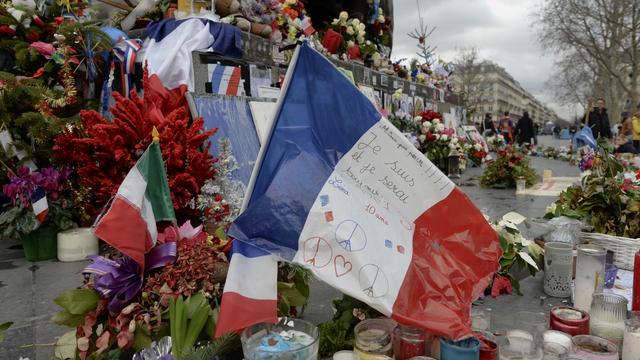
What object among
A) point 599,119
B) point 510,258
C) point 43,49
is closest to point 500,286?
point 510,258

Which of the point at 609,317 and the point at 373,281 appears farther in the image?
the point at 609,317

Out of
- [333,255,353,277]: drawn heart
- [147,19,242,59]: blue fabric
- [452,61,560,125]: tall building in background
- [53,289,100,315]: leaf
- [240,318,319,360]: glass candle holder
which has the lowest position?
[240,318,319,360]: glass candle holder

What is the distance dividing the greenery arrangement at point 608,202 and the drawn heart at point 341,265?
2.45m

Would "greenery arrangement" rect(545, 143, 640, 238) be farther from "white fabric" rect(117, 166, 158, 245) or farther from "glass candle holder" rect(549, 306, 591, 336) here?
"white fabric" rect(117, 166, 158, 245)

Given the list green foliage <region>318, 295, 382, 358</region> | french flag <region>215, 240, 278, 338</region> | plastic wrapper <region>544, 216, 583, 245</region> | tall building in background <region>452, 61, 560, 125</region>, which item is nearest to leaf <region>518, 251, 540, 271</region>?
plastic wrapper <region>544, 216, 583, 245</region>

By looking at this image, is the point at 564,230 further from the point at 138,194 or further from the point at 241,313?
the point at 138,194

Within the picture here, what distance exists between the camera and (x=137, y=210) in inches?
84.8

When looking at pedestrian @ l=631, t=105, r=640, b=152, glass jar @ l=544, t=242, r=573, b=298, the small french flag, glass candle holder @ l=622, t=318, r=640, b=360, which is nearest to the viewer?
glass candle holder @ l=622, t=318, r=640, b=360

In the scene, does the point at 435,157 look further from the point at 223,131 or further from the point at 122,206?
the point at 122,206

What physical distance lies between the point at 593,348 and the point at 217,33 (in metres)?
4.96

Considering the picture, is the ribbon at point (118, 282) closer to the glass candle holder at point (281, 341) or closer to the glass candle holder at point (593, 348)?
the glass candle holder at point (281, 341)

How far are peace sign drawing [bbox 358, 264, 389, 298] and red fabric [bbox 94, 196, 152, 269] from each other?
1000 mm

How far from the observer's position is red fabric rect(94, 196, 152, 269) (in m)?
2.06

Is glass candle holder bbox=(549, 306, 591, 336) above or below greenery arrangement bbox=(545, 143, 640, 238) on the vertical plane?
below
